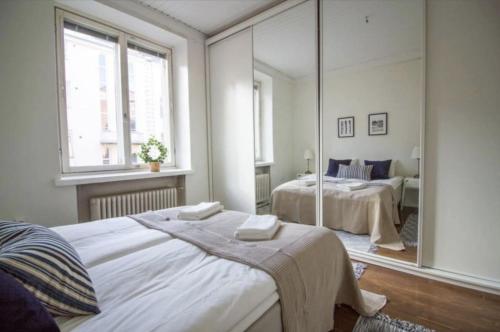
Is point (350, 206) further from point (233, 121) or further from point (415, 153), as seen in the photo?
point (233, 121)

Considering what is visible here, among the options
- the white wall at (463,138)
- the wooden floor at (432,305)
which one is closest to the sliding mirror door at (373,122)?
the white wall at (463,138)

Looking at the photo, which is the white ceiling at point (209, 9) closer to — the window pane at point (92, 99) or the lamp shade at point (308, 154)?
the window pane at point (92, 99)

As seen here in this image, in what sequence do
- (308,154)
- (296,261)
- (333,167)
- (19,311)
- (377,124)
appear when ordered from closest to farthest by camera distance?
1. (19,311)
2. (296,261)
3. (377,124)
4. (333,167)
5. (308,154)

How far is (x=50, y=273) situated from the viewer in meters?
0.81

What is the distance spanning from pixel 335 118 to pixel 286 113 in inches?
22.7

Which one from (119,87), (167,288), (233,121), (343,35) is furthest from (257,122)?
(167,288)

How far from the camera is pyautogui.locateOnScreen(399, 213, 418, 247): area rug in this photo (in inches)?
84.5

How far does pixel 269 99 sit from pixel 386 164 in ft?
4.92

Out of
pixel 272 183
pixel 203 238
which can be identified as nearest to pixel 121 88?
pixel 272 183

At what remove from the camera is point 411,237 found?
2195 mm

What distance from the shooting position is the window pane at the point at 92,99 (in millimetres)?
2576

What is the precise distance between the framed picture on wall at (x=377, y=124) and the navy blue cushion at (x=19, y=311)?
2.56 metres

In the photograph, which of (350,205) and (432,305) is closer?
(432,305)

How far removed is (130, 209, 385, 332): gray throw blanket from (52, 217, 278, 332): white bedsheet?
7 cm
